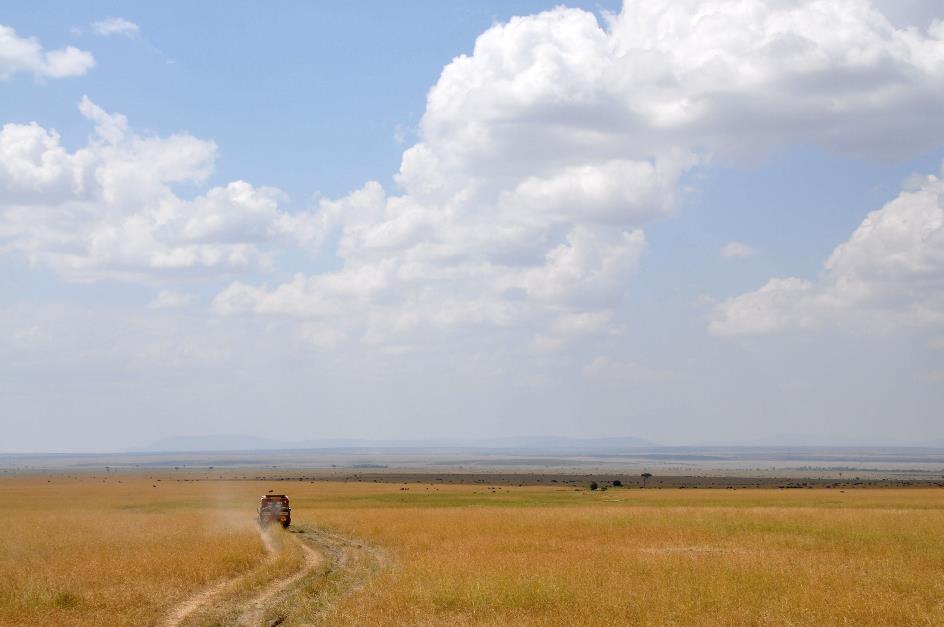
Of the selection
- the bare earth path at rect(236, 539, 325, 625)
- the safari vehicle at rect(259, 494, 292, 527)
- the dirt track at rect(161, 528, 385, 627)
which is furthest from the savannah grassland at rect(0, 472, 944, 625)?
the safari vehicle at rect(259, 494, 292, 527)

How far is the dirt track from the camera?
2023cm

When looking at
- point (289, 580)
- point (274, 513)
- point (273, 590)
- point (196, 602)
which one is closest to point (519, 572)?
point (289, 580)

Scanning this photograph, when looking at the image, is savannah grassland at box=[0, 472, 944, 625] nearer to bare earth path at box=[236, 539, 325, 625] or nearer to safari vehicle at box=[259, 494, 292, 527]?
bare earth path at box=[236, 539, 325, 625]

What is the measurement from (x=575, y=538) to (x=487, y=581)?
653 inches

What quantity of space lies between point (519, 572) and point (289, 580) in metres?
6.84

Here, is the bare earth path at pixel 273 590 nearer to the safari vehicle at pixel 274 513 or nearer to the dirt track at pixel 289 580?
the dirt track at pixel 289 580

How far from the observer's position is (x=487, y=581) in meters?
23.0

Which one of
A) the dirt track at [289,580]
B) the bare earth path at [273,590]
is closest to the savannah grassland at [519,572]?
the dirt track at [289,580]

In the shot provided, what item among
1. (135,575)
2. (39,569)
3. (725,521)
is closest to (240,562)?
(135,575)

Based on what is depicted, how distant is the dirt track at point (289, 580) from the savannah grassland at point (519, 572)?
0.84ft

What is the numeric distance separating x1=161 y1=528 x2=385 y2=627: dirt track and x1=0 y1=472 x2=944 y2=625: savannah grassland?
26 centimetres

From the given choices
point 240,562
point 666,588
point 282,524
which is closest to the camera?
point 666,588

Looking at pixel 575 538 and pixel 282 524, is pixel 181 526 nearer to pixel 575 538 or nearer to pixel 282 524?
pixel 282 524

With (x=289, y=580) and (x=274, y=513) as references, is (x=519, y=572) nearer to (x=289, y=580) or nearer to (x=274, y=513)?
(x=289, y=580)
